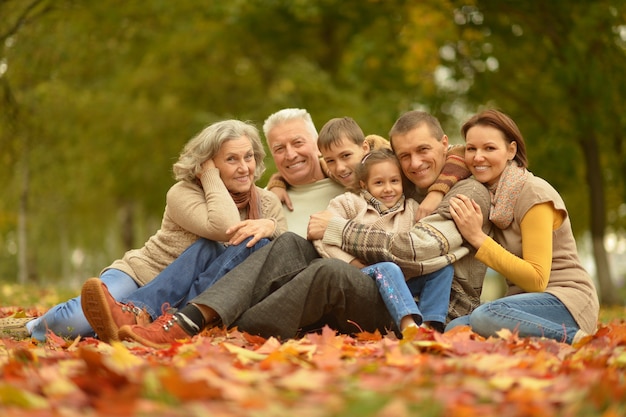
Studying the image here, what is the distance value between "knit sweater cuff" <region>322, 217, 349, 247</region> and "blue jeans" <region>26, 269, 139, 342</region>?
1.36 m

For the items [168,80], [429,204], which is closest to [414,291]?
[429,204]

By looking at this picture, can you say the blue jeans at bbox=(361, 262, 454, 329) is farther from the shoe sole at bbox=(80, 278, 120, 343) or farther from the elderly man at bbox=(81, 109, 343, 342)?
the shoe sole at bbox=(80, 278, 120, 343)

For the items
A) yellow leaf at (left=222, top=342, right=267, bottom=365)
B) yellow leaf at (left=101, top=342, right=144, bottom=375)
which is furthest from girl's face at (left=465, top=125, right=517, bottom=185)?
yellow leaf at (left=101, top=342, right=144, bottom=375)

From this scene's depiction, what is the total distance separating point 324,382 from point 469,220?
200 cm

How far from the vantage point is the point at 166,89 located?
1881 cm

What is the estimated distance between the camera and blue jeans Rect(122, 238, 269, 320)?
4.77 metres

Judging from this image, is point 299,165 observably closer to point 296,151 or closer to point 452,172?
point 296,151

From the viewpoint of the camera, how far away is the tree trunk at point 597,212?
13227 mm

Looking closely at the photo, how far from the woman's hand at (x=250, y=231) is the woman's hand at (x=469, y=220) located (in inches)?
46.0

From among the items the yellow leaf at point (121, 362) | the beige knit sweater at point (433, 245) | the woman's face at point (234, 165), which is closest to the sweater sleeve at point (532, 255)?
the beige knit sweater at point (433, 245)

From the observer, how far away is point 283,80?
54.4 ft

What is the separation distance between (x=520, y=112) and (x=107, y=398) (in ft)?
44.3

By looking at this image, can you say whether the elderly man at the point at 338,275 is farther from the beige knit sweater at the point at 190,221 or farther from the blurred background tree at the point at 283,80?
the blurred background tree at the point at 283,80

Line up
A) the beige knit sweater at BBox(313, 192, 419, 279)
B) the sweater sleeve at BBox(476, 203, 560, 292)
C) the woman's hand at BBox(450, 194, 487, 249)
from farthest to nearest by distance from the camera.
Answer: the beige knit sweater at BBox(313, 192, 419, 279), the woman's hand at BBox(450, 194, 487, 249), the sweater sleeve at BBox(476, 203, 560, 292)
